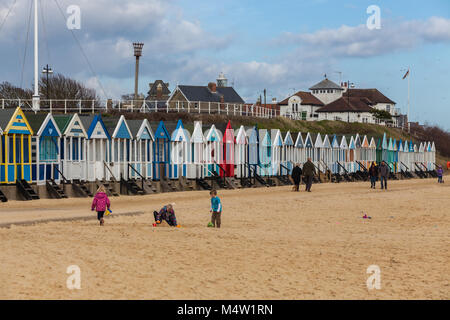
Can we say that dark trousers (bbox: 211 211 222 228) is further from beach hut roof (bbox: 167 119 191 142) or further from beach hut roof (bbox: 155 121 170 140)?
beach hut roof (bbox: 167 119 191 142)

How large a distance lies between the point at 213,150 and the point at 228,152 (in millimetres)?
1931

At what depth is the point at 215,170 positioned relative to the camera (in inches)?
1729

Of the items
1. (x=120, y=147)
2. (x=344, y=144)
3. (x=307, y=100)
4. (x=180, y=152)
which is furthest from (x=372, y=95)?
(x=120, y=147)

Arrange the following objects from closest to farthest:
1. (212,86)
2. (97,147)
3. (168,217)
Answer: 1. (168,217)
2. (97,147)
3. (212,86)

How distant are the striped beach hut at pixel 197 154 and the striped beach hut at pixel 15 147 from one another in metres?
12.6

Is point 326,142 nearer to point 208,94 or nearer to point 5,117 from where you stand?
point 5,117

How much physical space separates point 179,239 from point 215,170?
2652 cm

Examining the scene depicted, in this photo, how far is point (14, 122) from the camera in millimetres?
29594

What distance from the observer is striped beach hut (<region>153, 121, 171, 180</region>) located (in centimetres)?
3891

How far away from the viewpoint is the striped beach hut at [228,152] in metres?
45.2

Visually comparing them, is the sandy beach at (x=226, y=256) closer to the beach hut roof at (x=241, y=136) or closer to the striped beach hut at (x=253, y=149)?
the beach hut roof at (x=241, y=136)

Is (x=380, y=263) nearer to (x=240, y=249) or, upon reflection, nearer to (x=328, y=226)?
(x=240, y=249)

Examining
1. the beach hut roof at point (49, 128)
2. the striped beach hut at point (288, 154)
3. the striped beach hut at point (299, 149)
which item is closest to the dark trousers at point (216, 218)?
the beach hut roof at point (49, 128)
